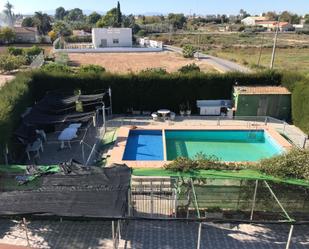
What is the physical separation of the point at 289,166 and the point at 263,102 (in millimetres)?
13331

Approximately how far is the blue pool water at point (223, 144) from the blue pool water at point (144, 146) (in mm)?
643

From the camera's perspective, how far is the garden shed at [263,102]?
75.9 feet

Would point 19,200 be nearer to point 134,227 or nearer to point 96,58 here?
point 134,227

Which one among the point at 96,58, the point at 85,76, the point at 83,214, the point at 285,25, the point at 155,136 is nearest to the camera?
the point at 83,214

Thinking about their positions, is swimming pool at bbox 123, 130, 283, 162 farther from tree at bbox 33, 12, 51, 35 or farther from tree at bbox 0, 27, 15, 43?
tree at bbox 33, 12, 51, 35

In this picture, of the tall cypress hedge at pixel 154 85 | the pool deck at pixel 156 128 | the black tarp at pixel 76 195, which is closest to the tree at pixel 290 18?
the tall cypress hedge at pixel 154 85

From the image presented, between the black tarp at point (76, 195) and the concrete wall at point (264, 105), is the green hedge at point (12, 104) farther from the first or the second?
the concrete wall at point (264, 105)

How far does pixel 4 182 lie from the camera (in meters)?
11.0

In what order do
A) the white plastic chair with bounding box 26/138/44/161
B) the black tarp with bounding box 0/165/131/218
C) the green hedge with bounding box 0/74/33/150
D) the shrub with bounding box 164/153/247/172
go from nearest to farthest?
1. the black tarp with bounding box 0/165/131/218
2. the shrub with bounding box 164/153/247/172
3. the green hedge with bounding box 0/74/33/150
4. the white plastic chair with bounding box 26/138/44/161

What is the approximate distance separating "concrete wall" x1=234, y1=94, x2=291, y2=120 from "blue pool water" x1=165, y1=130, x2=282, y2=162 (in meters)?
3.05

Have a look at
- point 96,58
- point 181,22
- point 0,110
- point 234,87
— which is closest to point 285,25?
point 181,22

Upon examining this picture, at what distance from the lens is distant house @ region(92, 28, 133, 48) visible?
70125 mm

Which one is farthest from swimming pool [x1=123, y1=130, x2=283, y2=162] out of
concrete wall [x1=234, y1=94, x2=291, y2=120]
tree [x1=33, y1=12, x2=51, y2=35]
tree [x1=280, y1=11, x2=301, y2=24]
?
tree [x1=280, y1=11, x2=301, y2=24]

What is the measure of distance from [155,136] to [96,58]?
39.5 metres
